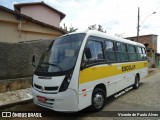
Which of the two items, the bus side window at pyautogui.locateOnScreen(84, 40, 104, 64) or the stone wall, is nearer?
the bus side window at pyautogui.locateOnScreen(84, 40, 104, 64)

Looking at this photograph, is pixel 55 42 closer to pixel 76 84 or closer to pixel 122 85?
pixel 76 84

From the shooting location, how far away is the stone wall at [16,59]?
7789 mm

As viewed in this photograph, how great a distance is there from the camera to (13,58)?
8195 millimetres

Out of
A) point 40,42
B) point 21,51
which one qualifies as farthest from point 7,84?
point 40,42

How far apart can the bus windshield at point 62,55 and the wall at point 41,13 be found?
13518mm

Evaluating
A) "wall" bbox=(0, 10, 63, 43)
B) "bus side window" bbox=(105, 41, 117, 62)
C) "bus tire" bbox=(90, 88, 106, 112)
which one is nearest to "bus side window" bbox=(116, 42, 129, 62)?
"bus side window" bbox=(105, 41, 117, 62)

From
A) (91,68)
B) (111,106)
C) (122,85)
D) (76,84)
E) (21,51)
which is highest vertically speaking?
(21,51)

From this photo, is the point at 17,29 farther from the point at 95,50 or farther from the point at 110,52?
the point at 95,50

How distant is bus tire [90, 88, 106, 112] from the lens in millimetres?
5574

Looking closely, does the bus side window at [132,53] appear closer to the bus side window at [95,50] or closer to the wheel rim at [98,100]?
the bus side window at [95,50]

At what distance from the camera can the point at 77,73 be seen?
4.75 metres

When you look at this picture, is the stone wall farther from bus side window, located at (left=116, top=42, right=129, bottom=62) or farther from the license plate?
bus side window, located at (left=116, top=42, right=129, bottom=62)

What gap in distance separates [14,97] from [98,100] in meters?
3.50

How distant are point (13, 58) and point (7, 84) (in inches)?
51.2
